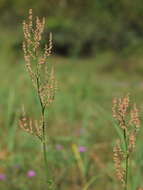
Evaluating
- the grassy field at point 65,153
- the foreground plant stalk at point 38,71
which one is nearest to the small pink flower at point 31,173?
the grassy field at point 65,153

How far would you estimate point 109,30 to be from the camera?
1290 centimetres

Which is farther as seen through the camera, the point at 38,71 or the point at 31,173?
the point at 31,173

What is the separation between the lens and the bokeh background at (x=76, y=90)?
2.94 m

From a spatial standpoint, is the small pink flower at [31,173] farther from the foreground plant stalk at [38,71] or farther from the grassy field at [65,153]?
the foreground plant stalk at [38,71]

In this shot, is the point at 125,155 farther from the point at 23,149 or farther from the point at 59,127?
the point at 59,127

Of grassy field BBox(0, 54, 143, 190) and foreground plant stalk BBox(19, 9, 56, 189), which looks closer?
foreground plant stalk BBox(19, 9, 56, 189)

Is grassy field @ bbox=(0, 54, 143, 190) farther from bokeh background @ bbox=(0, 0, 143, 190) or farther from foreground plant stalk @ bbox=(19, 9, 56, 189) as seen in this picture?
foreground plant stalk @ bbox=(19, 9, 56, 189)

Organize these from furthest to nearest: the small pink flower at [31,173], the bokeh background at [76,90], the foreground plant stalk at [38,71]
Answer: the bokeh background at [76,90]
the small pink flower at [31,173]
the foreground plant stalk at [38,71]

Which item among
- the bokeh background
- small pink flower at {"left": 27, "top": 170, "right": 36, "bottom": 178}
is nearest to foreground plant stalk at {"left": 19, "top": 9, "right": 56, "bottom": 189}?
the bokeh background

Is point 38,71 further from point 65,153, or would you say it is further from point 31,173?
point 65,153

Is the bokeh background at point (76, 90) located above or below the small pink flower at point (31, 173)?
above

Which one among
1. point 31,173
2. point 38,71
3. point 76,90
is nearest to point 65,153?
point 31,173

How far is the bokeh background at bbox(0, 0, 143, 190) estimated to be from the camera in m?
2.94

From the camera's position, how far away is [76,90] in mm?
5809
